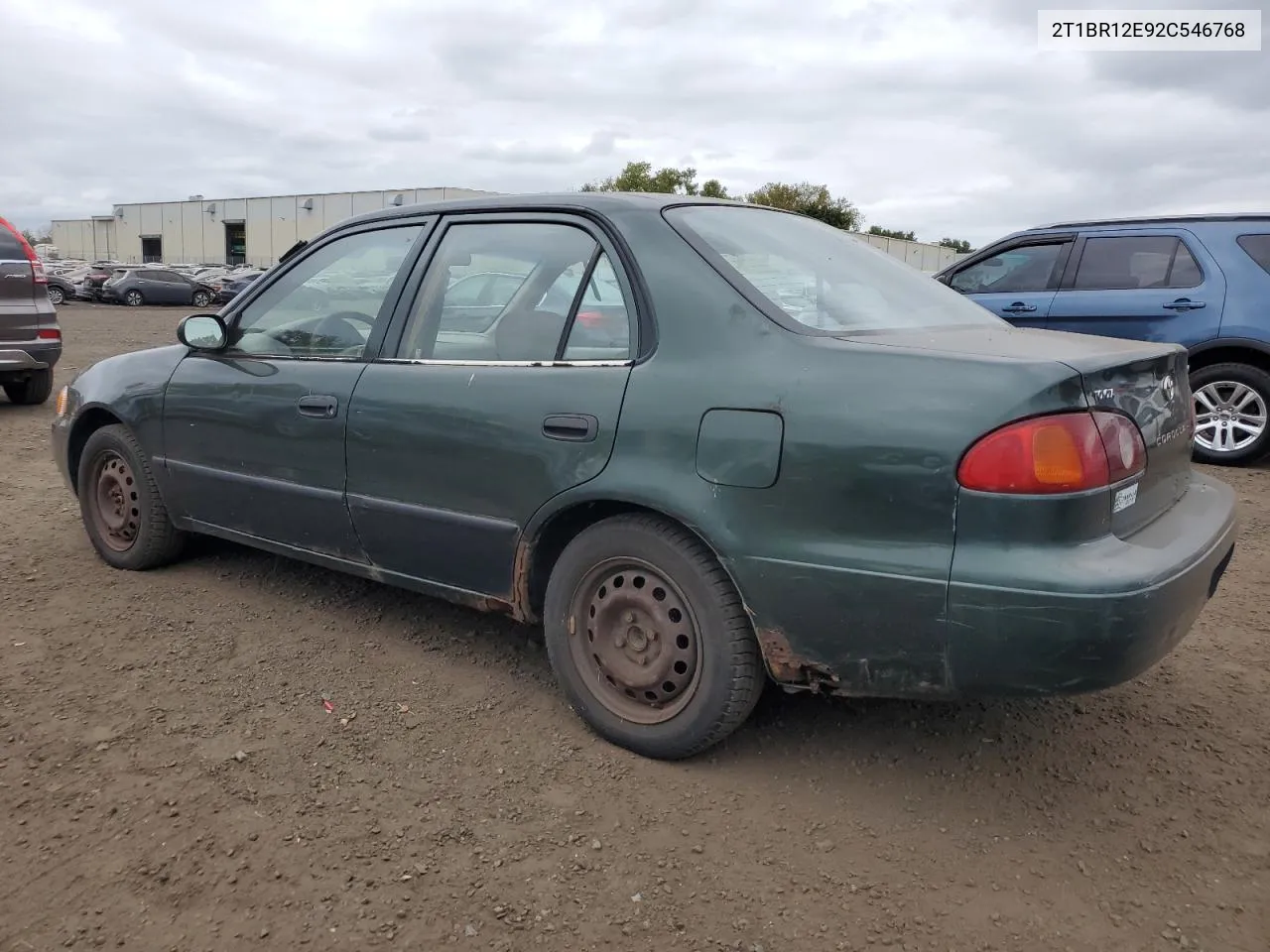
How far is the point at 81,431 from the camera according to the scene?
4.43m

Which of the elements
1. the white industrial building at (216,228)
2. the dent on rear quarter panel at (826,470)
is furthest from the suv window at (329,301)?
the white industrial building at (216,228)

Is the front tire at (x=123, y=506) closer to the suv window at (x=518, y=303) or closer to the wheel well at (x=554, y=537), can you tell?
the suv window at (x=518, y=303)

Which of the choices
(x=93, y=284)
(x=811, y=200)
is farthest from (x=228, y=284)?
(x=811, y=200)

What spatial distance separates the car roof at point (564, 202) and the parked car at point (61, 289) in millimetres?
34587

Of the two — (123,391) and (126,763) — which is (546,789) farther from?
(123,391)

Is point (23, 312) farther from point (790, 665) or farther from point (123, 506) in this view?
point (790, 665)

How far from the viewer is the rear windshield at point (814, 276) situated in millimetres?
2672

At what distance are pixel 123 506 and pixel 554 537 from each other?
239 centimetres

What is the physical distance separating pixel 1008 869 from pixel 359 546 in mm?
2220

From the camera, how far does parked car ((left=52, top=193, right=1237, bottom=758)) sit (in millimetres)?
2188

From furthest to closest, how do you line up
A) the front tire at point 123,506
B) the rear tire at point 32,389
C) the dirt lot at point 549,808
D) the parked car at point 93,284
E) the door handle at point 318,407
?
the parked car at point 93,284 < the rear tire at point 32,389 < the front tire at point 123,506 < the door handle at point 318,407 < the dirt lot at point 549,808

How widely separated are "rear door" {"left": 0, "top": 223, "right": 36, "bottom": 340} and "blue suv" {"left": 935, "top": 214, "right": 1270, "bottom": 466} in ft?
26.9

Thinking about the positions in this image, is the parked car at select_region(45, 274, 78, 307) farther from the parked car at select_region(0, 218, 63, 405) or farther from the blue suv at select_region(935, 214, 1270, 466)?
the blue suv at select_region(935, 214, 1270, 466)

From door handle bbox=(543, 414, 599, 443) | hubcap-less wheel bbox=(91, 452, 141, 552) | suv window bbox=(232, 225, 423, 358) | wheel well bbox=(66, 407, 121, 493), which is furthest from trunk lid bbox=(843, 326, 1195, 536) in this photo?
wheel well bbox=(66, 407, 121, 493)
